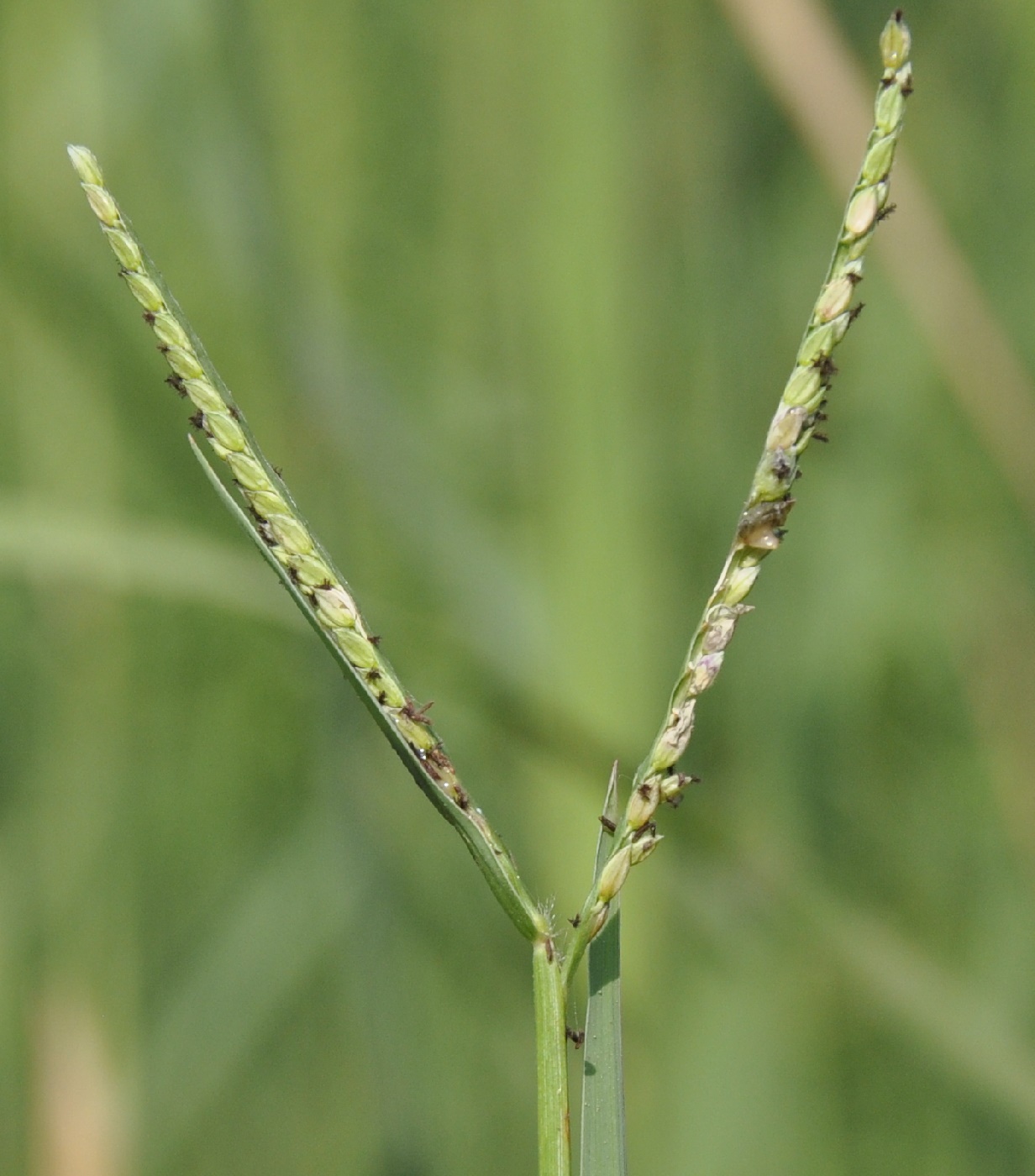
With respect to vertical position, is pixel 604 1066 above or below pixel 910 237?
below

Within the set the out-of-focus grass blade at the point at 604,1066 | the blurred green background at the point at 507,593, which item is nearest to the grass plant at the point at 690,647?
the out-of-focus grass blade at the point at 604,1066

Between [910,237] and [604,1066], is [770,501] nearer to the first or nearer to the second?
[604,1066]

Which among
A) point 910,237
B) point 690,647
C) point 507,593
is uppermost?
point 910,237

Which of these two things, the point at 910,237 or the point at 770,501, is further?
the point at 910,237

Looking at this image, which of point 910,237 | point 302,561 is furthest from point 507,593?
point 302,561

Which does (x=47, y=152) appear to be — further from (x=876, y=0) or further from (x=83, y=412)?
(x=876, y=0)

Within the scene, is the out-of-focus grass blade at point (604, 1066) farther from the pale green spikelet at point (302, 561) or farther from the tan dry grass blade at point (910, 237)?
the tan dry grass blade at point (910, 237)
